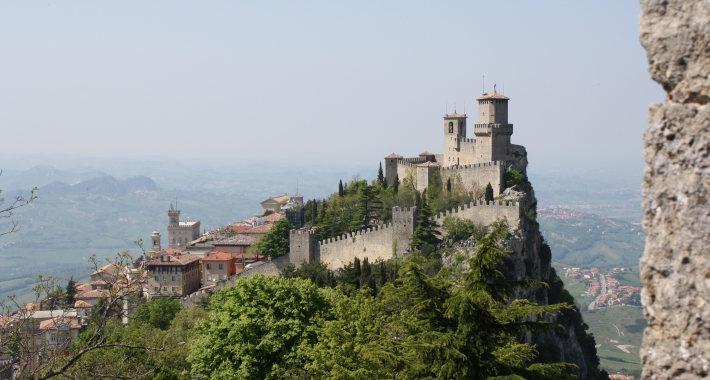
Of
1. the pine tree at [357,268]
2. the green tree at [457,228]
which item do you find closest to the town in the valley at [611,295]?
the green tree at [457,228]

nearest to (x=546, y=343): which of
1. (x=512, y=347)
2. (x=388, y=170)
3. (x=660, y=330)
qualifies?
(x=388, y=170)

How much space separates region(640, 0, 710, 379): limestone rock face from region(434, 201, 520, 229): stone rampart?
149 feet

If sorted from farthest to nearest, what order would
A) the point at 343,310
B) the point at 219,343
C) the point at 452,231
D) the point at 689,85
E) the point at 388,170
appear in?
the point at 388,170, the point at 452,231, the point at 219,343, the point at 343,310, the point at 689,85

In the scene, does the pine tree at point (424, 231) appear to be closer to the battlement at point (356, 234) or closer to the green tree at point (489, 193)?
the battlement at point (356, 234)

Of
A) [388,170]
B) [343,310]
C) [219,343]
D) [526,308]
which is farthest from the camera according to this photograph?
[388,170]

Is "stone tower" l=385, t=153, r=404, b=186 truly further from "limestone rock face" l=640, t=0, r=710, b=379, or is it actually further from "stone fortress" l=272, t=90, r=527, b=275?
"limestone rock face" l=640, t=0, r=710, b=379

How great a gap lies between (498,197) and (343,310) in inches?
1044

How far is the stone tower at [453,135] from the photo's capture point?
2345 inches

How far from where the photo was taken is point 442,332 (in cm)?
1750

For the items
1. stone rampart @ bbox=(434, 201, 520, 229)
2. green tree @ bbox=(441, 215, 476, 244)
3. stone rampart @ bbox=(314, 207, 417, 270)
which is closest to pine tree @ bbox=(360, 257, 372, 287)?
stone rampart @ bbox=(314, 207, 417, 270)

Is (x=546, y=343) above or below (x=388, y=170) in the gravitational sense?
below

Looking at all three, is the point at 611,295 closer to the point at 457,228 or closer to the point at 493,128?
the point at 493,128

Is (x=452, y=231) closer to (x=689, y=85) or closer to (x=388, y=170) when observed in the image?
(x=388, y=170)

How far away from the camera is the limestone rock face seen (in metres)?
5.11
